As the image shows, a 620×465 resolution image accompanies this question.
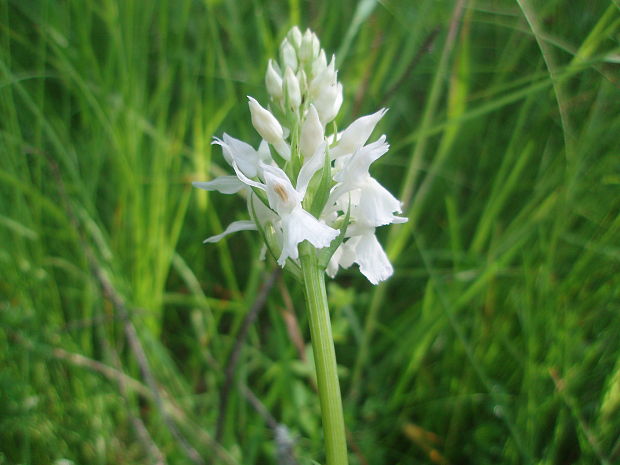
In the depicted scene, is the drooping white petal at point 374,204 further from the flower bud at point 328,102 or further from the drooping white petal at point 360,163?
the flower bud at point 328,102

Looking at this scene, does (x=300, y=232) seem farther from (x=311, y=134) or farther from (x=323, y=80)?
(x=323, y=80)

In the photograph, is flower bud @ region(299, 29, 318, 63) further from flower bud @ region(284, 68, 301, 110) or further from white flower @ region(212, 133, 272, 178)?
white flower @ region(212, 133, 272, 178)

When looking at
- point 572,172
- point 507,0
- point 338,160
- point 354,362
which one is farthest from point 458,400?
point 507,0

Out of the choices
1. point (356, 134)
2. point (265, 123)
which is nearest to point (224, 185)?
point (265, 123)

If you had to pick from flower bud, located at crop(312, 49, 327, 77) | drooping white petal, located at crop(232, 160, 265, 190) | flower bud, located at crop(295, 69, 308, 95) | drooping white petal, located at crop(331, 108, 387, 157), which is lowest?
drooping white petal, located at crop(232, 160, 265, 190)

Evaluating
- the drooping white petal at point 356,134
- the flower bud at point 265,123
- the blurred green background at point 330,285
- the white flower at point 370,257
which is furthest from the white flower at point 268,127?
the blurred green background at point 330,285

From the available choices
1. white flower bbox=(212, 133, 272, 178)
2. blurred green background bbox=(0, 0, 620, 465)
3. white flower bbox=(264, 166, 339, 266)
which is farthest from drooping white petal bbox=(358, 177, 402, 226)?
blurred green background bbox=(0, 0, 620, 465)

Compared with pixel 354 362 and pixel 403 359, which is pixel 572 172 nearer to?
pixel 403 359
